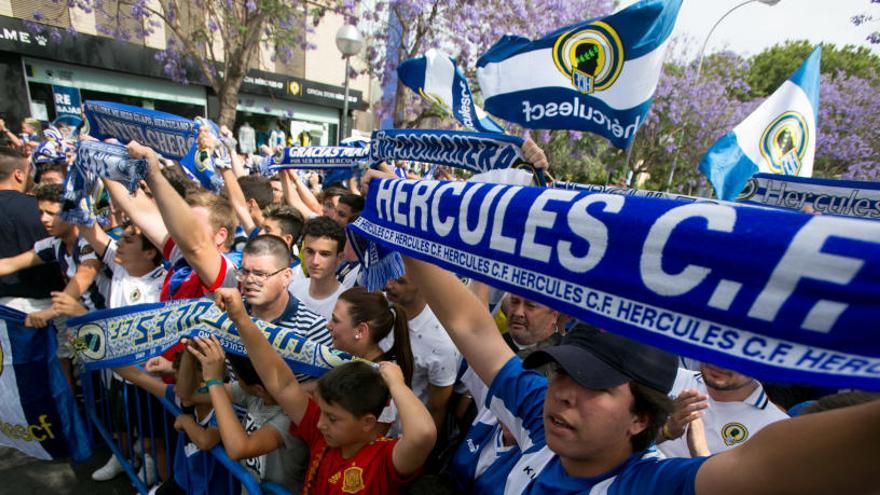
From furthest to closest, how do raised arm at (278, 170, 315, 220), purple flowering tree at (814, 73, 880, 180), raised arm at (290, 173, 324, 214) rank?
purple flowering tree at (814, 73, 880, 180), raised arm at (290, 173, 324, 214), raised arm at (278, 170, 315, 220)

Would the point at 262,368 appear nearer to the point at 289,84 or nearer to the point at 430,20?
the point at 430,20

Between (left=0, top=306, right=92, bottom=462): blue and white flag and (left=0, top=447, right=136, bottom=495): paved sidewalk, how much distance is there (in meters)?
0.17

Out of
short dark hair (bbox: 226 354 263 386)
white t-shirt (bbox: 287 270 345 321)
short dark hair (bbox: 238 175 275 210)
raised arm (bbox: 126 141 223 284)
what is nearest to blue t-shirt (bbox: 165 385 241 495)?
short dark hair (bbox: 226 354 263 386)

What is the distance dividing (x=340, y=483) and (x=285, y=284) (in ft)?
4.04

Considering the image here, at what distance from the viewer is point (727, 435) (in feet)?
6.85

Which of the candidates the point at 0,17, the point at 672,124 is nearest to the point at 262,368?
the point at 0,17

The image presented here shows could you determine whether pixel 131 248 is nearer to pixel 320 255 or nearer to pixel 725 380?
pixel 320 255

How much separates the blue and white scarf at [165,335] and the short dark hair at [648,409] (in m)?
1.31

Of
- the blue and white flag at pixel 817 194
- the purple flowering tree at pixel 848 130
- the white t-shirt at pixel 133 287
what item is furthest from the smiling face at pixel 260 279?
the purple flowering tree at pixel 848 130

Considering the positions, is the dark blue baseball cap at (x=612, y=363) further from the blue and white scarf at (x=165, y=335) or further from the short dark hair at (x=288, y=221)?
the short dark hair at (x=288, y=221)

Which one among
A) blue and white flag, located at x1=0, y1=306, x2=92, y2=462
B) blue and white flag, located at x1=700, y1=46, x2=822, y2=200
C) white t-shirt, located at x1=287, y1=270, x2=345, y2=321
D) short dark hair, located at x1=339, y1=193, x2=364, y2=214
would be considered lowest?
blue and white flag, located at x1=0, y1=306, x2=92, y2=462

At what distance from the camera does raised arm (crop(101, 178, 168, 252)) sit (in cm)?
297

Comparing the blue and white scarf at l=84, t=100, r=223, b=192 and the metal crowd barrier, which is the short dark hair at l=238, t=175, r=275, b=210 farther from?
the metal crowd barrier

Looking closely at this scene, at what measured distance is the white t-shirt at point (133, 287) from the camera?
10.7ft
